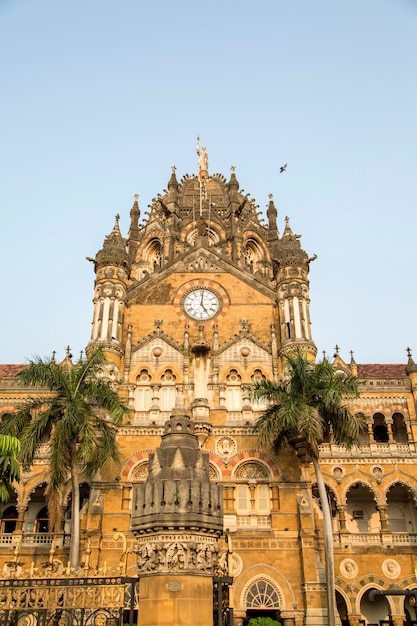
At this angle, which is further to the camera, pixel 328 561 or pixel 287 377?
pixel 287 377

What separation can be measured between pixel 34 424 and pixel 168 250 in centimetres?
2693

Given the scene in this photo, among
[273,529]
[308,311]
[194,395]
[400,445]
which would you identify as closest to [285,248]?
[308,311]

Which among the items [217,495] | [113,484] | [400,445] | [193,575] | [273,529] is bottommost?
[193,575]

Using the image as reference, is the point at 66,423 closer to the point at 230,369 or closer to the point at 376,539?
the point at 230,369

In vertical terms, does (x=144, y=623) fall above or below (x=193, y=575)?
below

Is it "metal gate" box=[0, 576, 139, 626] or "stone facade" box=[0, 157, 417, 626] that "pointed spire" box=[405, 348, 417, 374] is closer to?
"stone facade" box=[0, 157, 417, 626]

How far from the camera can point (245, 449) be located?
A: 33562 mm

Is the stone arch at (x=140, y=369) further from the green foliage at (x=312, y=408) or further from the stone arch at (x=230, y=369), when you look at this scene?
the green foliage at (x=312, y=408)

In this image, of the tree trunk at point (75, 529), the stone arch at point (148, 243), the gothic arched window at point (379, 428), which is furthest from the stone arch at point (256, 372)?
the stone arch at point (148, 243)

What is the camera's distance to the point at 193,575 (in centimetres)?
1295

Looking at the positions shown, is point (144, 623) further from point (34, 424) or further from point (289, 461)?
point (289, 461)

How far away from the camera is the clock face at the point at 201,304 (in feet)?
133

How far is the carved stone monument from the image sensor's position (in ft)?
41.6

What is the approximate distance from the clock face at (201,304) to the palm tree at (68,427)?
455 inches
